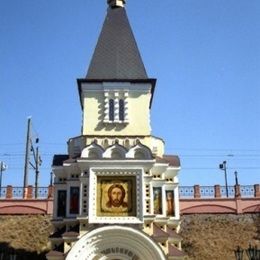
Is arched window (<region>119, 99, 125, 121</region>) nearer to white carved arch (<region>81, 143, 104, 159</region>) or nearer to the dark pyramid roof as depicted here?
the dark pyramid roof

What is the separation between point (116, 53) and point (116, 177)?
5927 millimetres

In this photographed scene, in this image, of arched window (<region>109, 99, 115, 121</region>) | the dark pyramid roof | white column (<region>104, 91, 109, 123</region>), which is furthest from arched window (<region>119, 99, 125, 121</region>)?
the dark pyramid roof

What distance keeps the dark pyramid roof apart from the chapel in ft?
0.14

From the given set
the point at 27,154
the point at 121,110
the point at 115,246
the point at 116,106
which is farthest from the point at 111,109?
the point at 27,154

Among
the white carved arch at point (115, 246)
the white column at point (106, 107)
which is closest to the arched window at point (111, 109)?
the white column at point (106, 107)

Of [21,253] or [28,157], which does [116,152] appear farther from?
[28,157]

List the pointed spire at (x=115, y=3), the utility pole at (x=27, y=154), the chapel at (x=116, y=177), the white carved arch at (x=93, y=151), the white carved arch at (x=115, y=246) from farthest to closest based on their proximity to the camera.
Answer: the utility pole at (x=27, y=154) → the pointed spire at (x=115, y=3) → the white carved arch at (x=93, y=151) → the chapel at (x=116, y=177) → the white carved arch at (x=115, y=246)

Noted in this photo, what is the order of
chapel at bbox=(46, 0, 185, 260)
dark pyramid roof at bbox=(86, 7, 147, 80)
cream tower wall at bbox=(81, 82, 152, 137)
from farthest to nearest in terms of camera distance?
dark pyramid roof at bbox=(86, 7, 147, 80) → cream tower wall at bbox=(81, 82, 152, 137) → chapel at bbox=(46, 0, 185, 260)

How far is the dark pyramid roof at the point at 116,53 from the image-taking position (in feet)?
71.4

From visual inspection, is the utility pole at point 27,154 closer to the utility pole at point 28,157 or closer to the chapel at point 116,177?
the utility pole at point 28,157

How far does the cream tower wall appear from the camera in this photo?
20828 mm

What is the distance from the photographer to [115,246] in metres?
18.8

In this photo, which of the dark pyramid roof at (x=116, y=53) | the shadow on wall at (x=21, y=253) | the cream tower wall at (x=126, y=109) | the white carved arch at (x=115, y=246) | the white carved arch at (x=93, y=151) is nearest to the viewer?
the white carved arch at (x=115, y=246)

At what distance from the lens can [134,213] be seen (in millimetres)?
19078
